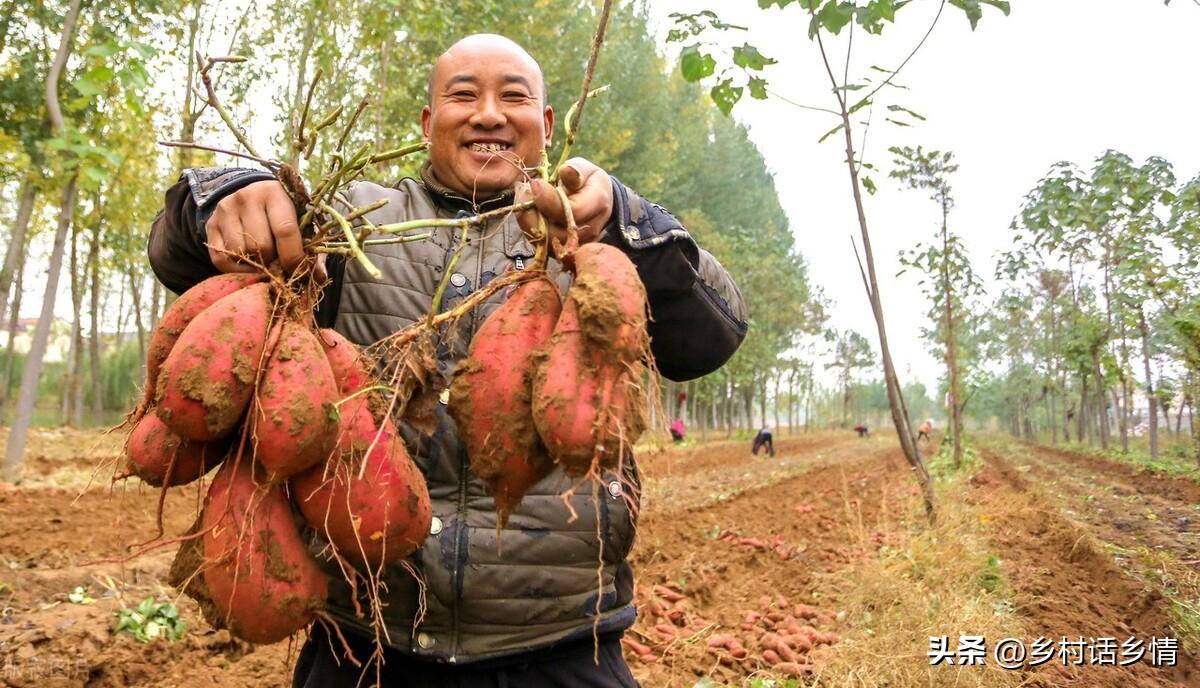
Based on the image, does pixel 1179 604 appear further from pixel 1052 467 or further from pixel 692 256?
pixel 1052 467

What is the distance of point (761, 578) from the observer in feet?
19.4

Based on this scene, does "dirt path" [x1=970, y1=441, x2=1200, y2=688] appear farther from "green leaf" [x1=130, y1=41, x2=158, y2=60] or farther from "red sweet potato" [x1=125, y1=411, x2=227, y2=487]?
"green leaf" [x1=130, y1=41, x2=158, y2=60]

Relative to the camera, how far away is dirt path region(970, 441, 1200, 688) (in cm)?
383

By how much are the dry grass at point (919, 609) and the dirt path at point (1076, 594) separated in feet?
0.69

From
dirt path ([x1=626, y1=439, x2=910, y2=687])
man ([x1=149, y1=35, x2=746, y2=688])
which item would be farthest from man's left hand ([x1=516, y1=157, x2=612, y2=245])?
dirt path ([x1=626, y1=439, x2=910, y2=687])

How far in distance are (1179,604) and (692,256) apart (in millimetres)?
4490

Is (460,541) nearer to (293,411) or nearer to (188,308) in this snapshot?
(293,411)

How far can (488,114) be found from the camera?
5.77 feet

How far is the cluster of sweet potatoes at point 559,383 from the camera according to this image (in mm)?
1260

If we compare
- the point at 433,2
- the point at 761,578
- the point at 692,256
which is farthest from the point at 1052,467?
the point at 692,256

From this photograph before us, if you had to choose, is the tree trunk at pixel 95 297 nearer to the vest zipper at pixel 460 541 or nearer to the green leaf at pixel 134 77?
the green leaf at pixel 134 77

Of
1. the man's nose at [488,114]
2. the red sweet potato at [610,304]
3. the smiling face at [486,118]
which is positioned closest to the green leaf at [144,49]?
the smiling face at [486,118]

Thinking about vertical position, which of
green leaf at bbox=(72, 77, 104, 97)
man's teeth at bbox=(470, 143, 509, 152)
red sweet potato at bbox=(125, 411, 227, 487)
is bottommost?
red sweet potato at bbox=(125, 411, 227, 487)

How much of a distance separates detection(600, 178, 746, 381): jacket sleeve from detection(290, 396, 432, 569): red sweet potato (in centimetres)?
56
